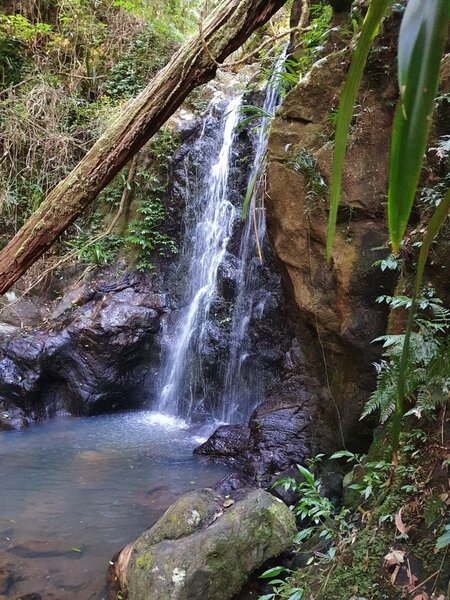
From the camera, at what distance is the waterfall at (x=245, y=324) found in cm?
641

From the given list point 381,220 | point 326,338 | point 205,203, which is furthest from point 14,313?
point 381,220

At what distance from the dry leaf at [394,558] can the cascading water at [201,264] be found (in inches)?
210

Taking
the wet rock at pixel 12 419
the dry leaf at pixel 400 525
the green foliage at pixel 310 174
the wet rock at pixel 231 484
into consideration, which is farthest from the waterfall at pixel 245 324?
the dry leaf at pixel 400 525

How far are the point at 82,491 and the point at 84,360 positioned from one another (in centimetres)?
281

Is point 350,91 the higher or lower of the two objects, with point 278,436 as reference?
higher

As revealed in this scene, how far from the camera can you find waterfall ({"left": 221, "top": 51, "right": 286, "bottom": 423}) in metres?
6.41

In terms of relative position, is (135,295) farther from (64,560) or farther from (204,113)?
(64,560)

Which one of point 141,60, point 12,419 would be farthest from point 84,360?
point 141,60

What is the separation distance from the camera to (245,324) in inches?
Answer: 266

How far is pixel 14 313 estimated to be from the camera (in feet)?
25.0

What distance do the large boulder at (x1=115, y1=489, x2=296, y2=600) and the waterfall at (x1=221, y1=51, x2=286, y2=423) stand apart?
10.4 feet

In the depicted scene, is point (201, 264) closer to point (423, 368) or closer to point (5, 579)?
point (5, 579)

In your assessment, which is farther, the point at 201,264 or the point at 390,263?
the point at 201,264

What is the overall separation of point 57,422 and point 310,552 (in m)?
4.91
